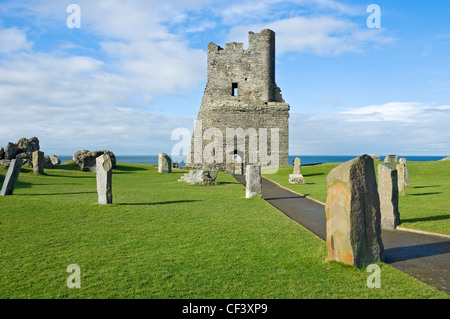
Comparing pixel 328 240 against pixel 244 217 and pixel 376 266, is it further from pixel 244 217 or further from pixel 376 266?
pixel 244 217

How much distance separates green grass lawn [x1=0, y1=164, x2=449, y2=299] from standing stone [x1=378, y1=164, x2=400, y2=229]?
222 cm

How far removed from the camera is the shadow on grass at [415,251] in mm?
5746

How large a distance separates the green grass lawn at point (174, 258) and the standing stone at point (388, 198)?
2216 millimetres

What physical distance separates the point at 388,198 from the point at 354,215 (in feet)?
13.2

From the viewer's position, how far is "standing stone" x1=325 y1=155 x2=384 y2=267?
502 centimetres

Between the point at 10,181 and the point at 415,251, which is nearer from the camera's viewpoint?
the point at 415,251

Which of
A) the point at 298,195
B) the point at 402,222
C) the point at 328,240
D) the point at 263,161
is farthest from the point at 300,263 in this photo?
the point at 263,161

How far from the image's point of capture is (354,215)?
5.01m

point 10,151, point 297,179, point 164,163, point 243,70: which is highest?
point 243,70

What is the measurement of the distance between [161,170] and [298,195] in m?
15.6

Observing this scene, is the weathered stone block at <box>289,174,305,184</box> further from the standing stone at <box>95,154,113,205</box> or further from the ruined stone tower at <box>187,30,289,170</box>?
the ruined stone tower at <box>187,30,289,170</box>

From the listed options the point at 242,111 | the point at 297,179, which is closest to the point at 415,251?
the point at 297,179

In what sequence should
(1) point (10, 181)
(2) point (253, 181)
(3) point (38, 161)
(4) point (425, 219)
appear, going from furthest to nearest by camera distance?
1. (3) point (38, 161)
2. (2) point (253, 181)
3. (1) point (10, 181)
4. (4) point (425, 219)

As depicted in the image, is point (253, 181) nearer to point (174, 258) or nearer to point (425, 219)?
point (425, 219)
